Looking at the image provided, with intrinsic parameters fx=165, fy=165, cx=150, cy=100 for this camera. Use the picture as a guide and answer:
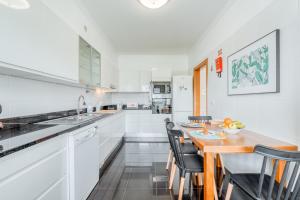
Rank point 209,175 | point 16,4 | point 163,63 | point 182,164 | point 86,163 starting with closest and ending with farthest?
point 16,4, point 209,175, point 182,164, point 86,163, point 163,63

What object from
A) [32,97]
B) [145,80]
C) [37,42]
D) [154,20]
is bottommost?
[32,97]

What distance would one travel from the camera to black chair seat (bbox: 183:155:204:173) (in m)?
1.68

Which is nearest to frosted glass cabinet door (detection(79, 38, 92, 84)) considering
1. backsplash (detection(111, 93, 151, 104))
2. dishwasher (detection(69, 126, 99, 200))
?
dishwasher (detection(69, 126, 99, 200))

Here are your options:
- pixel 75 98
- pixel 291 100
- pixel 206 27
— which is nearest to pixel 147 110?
pixel 75 98

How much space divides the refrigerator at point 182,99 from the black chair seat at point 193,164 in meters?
2.61

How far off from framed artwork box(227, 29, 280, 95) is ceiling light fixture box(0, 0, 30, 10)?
2270 millimetres

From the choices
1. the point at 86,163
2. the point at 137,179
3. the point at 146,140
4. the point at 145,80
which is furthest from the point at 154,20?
the point at 146,140

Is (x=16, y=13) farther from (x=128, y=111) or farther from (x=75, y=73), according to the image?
(x=128, y=111)

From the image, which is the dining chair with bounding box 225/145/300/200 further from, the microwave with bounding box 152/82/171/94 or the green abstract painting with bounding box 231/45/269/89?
the microwave with bounding box 152/82/171/94

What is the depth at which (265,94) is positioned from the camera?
1.80m

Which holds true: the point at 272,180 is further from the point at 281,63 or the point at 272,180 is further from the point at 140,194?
the point at 140,194

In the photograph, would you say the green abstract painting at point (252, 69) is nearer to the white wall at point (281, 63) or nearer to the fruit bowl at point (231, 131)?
the white wall at point (281, 63)

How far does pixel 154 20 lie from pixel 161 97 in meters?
2.52

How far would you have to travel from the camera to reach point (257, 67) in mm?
1916
